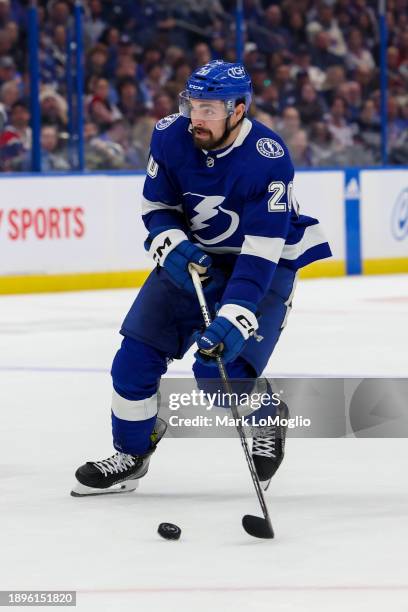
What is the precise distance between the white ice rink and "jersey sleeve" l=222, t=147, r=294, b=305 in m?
0.59

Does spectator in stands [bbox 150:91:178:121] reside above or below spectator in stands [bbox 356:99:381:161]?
above

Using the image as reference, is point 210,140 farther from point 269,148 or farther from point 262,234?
point 262,234

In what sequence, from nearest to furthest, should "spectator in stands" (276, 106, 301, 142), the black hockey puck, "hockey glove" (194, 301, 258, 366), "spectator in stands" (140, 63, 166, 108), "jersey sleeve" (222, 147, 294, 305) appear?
the black hockey puck, "hockey glove" (194, 301, 258, 366), "jersey sleeve" (222, 147, 294, 305), "spectator in stands" (140, 63, 166, 108), "spectator in stands" (276, 106, 301, 142)

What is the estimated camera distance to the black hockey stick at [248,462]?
3.49 metres

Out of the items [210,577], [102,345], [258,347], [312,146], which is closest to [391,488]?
[258,347]

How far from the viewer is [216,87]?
3.86 meters

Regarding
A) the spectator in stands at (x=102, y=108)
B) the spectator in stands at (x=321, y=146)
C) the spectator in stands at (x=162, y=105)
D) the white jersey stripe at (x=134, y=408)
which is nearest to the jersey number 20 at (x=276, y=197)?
the white jersey stripe at (x=134, y=408)

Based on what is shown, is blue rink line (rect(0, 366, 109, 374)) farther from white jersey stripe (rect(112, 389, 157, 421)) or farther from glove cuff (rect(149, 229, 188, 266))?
glove cuff (rect(149, 229, 188, 266))

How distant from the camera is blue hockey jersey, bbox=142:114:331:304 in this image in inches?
152

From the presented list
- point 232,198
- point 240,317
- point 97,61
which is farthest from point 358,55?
point 240,317

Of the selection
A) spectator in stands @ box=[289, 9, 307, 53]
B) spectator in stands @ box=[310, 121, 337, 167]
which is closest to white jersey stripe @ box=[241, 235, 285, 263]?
spectator in stands @ box=[310, 121, 337, 167]

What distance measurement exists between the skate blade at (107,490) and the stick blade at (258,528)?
70 centimetres

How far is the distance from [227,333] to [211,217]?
0.41 m

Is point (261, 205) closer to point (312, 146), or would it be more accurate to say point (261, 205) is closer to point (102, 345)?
point (102, 345)
